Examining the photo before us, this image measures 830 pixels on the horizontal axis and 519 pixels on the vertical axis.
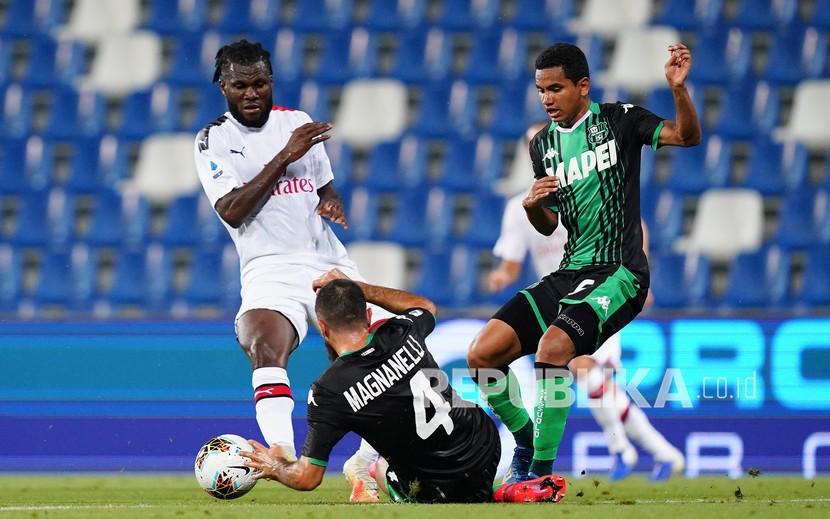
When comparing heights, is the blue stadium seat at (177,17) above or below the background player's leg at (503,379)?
above

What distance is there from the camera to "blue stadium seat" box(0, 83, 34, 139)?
12.1m

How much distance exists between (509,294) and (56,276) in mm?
3903

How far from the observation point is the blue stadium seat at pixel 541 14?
12.0 meters

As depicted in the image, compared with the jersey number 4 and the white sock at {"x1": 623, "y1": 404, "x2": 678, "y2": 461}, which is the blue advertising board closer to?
the white sock at {"x1": 623, "y1": 404, "x2": 678, "y2": 461}

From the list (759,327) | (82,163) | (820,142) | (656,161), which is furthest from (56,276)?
(820,142)

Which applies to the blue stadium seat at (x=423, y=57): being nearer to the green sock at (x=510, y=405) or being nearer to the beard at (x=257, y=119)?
the beard at (x=257, y=119)

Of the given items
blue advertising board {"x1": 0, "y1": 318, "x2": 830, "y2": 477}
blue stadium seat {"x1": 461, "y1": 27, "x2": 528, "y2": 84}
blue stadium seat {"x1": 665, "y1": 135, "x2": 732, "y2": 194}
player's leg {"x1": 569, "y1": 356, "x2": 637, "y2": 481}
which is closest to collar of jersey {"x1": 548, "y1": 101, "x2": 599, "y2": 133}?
player's leg {"x1": 569, "y1": 356, "x2": 637, "y2": 481}

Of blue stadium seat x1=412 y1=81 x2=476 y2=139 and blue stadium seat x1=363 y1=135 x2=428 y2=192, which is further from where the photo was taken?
blue stadium seat x1=412 y1=81 x2=476 y2=139

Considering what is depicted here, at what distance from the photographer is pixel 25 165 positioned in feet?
39.0

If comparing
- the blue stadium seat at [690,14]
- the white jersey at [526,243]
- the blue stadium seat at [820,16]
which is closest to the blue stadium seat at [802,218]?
the blue stadium seat at [820,16]

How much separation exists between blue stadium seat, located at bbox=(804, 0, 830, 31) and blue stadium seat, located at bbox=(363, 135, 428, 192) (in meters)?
3.69

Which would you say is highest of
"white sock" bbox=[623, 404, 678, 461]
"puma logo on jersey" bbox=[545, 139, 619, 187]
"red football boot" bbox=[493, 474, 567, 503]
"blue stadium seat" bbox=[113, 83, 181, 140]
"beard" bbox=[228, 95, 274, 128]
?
"beard" bbox=[228, 95, 274, 128]

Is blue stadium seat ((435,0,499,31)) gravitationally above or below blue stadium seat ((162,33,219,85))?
above

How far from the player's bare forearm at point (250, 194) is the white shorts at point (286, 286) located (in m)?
0.28
